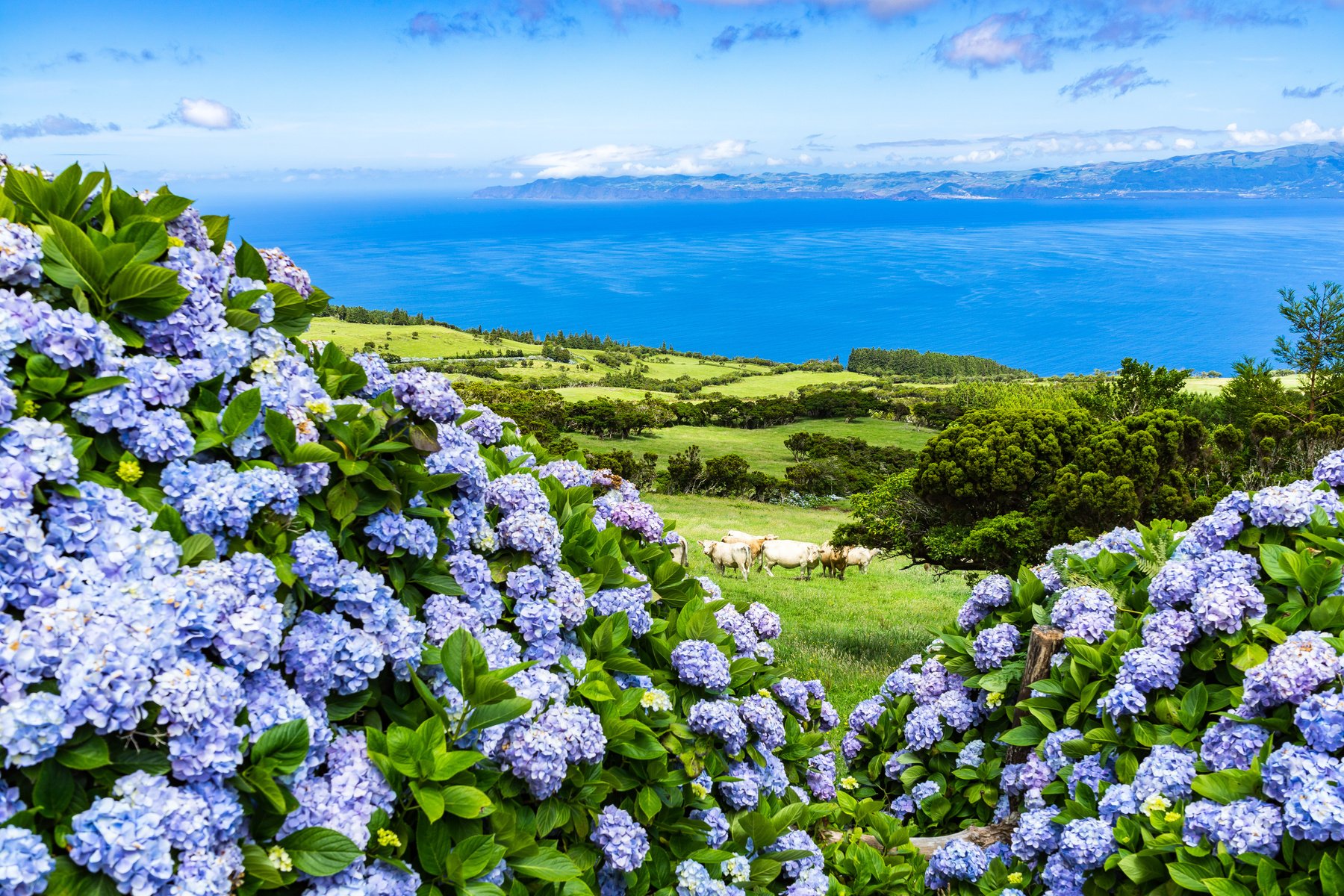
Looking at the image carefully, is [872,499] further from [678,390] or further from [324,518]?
[678,390]

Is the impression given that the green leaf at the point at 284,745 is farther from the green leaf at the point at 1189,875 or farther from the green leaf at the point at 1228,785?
the green leaf at the point at 1228,785

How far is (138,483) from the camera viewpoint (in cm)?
277

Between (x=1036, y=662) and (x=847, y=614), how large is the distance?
40.7 ft

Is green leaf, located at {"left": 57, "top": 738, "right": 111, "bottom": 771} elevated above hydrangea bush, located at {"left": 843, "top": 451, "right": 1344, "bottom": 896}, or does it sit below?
above

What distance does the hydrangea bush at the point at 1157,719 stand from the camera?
377 cm

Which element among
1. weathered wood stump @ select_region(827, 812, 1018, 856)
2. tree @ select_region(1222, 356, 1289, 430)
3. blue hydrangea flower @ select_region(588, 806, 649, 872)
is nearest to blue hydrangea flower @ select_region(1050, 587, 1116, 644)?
weathered wood stump @ select_region(827, 812, 1018, 856)

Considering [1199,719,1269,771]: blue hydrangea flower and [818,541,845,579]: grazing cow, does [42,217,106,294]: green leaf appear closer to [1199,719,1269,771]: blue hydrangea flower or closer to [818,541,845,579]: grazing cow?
[1199,719,1269,771]: blue hydrangea flower

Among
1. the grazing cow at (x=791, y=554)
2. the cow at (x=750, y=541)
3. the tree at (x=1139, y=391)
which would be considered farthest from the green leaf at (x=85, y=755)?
the cow at (x=750, y=541)

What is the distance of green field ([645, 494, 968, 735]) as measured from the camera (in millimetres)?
12297

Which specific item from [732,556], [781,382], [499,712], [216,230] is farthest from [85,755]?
[781,382]

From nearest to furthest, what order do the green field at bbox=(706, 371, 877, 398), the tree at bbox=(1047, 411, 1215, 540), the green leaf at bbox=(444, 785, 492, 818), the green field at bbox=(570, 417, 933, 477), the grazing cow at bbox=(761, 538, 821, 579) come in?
the green leaf at bbox=(444, 785, 492, 818) < the tree at bbox=(1047, 411, 1215, 540) < the grazing cow at bbox=(761, 538, 821, 579) < the green field at bbox=(570, 417, 933, 477) < the green field at bbox=(706, 371, 877, 398)

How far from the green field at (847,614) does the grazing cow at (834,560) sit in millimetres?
372

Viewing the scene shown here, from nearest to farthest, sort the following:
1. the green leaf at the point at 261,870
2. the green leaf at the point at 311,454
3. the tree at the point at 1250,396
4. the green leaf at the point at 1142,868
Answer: the green leaf at the point at 261,870
the green leaf at the point at 311,454
the green leaf at the point at 1142,868
the tree at the point at 1250,396

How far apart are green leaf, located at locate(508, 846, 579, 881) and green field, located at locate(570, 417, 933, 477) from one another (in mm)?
48252
